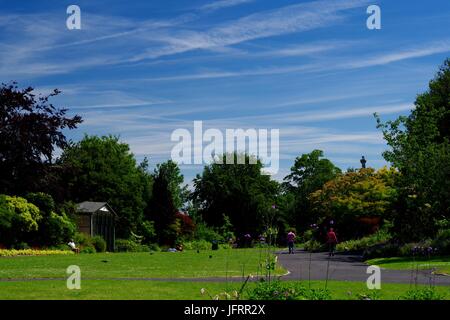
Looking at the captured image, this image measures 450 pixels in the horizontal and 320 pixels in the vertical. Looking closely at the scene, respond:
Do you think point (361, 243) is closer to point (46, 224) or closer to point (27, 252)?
point (27, 252)

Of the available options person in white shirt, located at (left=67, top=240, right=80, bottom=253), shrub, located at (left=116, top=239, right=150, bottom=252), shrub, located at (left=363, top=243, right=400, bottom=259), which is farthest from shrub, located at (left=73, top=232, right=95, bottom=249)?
shrub, located at (left=363, top=243, right=400, bottom=259)

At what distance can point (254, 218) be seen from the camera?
8800 centimetres

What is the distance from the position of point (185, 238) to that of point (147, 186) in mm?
→ 25590

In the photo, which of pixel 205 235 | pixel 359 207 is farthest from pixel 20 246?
pixel 205 235

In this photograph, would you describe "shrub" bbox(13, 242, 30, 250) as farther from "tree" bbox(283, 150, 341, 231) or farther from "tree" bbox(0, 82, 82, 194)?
"tree" bbox(283, 150, 341, 231)

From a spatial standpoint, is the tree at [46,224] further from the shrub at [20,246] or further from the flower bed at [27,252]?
the flower bed at [27,252]

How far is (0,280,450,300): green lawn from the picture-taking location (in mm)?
13875

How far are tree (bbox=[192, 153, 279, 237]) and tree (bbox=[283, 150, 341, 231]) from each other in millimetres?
3570

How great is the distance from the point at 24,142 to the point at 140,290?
1269 inches

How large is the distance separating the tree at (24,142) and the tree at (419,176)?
22.5m

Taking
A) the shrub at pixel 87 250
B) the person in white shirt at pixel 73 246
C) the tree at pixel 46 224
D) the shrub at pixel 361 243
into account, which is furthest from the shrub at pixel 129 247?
the shrub at pixel 361 243

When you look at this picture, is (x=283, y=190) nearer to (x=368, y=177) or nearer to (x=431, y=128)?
(x=368, y=177)

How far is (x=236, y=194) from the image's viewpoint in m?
89.8
